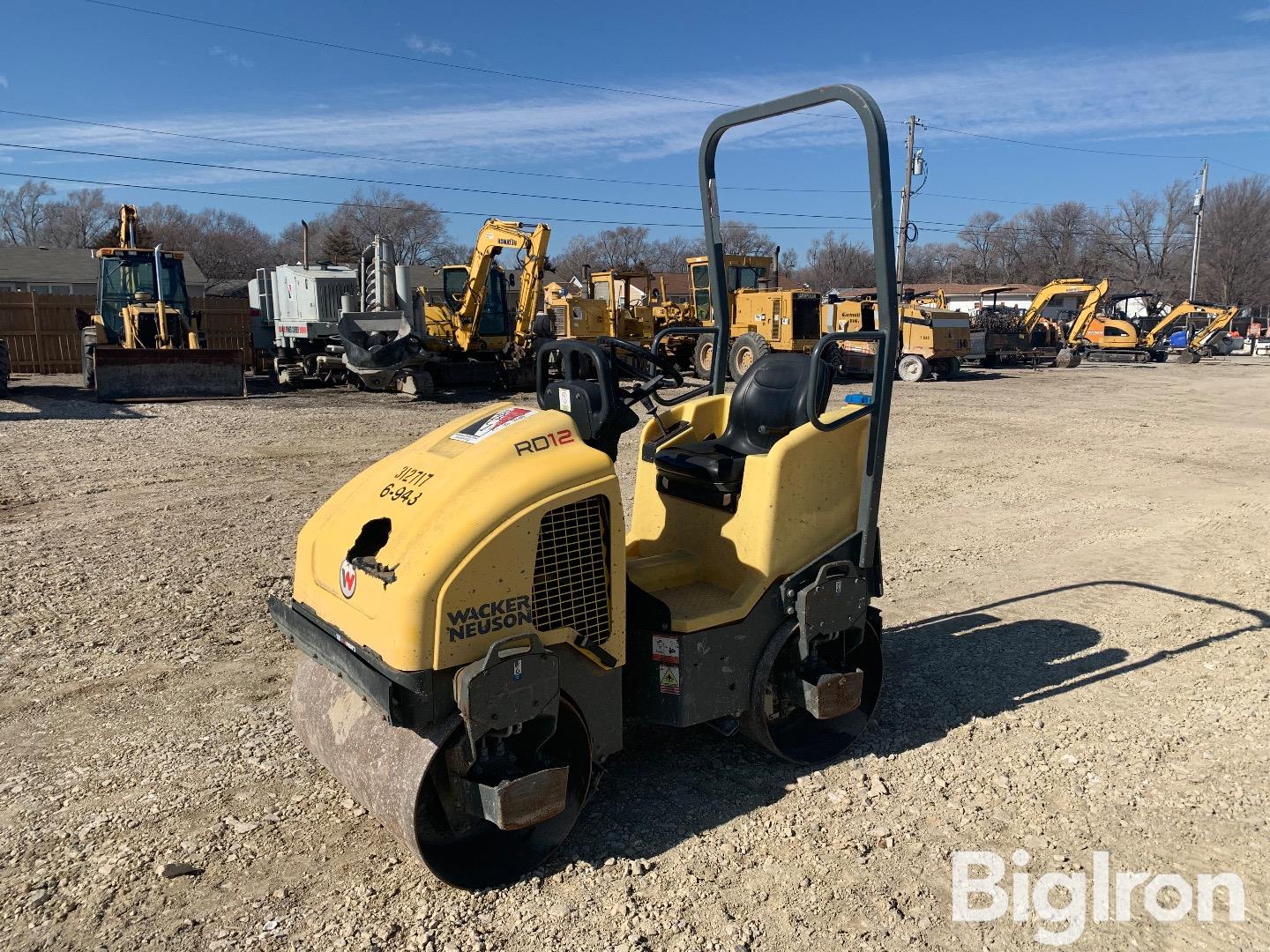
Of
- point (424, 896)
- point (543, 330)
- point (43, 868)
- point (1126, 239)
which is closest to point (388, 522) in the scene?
point (424, 896)

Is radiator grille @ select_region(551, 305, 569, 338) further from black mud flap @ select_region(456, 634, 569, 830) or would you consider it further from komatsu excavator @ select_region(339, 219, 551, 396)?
black mud flap @ select_region(456, 634, 569, 830)

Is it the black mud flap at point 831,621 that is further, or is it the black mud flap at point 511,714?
the black mud flap at point 831,621

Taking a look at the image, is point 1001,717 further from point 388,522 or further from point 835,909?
point 388,522

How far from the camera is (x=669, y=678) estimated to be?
332 centimetres

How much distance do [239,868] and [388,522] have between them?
122 cm

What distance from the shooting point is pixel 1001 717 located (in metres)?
4.16

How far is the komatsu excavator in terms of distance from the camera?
56.9ft

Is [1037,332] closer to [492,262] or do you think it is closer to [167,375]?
[492,262]

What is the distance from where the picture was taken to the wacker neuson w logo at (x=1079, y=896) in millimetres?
2842

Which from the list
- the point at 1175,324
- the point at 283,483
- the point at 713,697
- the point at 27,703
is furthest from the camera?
the point at 1175,324

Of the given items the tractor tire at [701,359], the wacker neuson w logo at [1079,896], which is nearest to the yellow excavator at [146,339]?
the tractor tire at [701,359]

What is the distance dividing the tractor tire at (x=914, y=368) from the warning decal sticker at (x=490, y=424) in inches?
862

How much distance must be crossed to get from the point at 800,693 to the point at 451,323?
15.7 metres

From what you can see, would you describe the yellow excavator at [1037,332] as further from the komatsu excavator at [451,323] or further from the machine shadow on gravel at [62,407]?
the machine shadow on gravel at [62,407]
